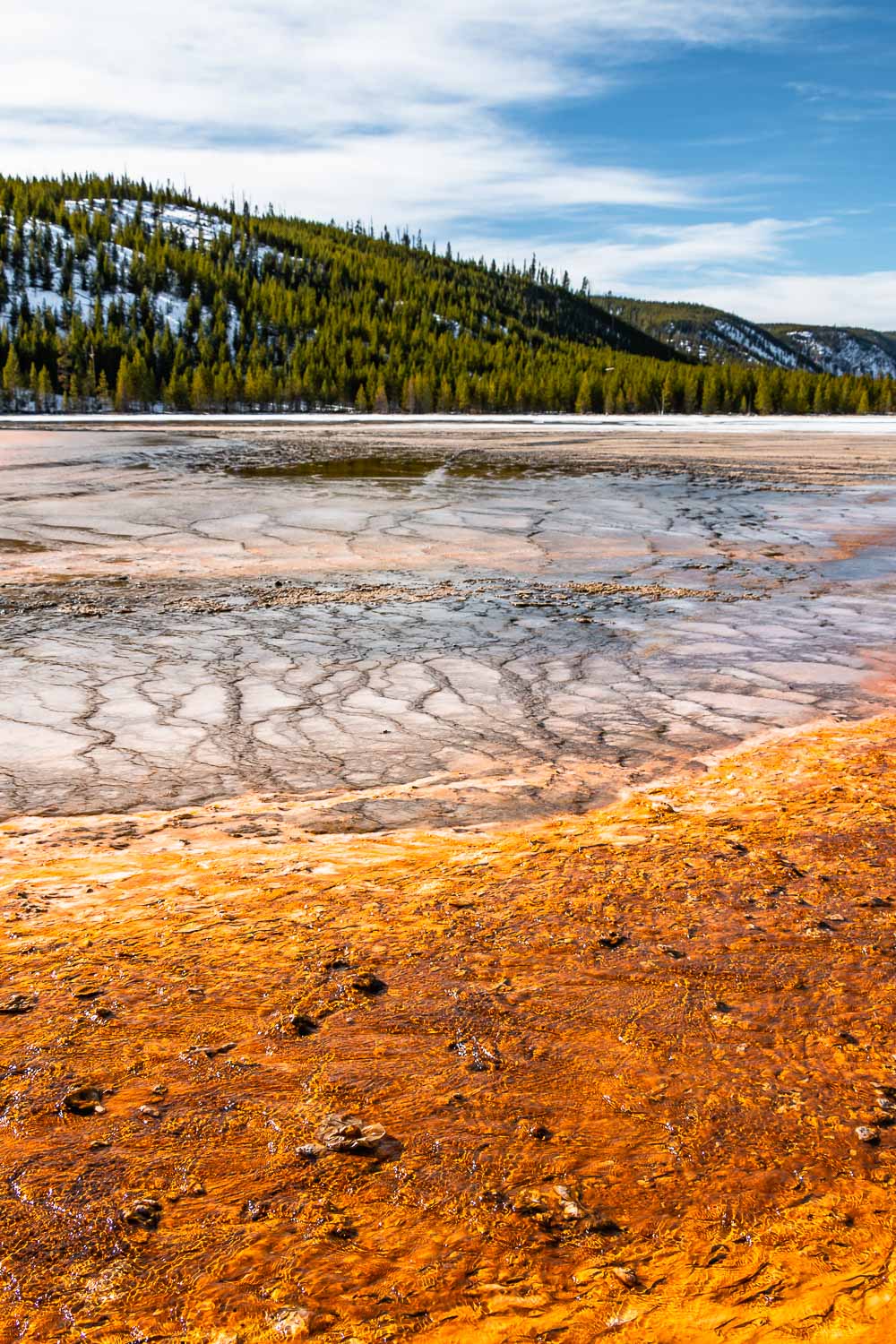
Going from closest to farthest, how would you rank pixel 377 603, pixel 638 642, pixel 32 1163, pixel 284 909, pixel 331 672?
pixel 32 1163 < pixel 284 909 < pixel 331 672 < pixel 638 642 < pixel 377 603

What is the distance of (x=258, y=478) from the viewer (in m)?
17.4

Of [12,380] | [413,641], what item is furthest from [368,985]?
[12,380]

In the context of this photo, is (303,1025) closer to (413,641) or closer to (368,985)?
(368,985)

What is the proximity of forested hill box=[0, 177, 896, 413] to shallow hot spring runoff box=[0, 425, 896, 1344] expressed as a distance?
8185 cm

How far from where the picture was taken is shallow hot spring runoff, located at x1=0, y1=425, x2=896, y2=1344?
184 cm

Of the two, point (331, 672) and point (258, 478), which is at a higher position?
point (258, 478)

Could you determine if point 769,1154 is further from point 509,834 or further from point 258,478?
point 258,478

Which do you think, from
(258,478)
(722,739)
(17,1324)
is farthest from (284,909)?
(258,478)

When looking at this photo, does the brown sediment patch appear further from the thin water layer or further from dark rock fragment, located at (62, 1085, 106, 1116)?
dark rock fragment, located at (62, 1085, 106, 1116)

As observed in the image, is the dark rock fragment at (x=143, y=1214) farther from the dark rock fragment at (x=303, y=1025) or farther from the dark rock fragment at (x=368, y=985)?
the dark rock fragment at (x=368, y=985)

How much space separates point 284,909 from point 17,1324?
63.0 inches

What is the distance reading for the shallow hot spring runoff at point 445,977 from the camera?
1845 mm

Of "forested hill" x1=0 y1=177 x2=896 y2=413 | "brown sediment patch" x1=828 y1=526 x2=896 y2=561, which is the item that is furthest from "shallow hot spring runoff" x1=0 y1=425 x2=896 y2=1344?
"forested hill" x1=0 y1=177 x2=896 y2=413

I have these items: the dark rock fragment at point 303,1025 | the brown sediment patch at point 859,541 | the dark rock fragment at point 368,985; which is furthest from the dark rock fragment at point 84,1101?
the brown sediment patch at point 859,541
